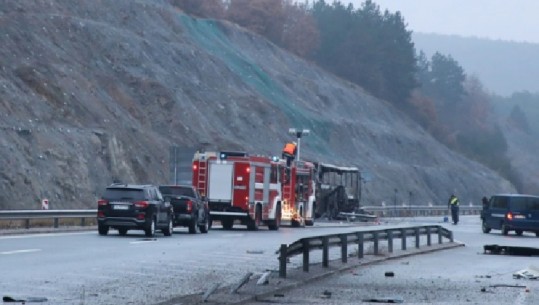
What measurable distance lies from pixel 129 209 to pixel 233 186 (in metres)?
11.5

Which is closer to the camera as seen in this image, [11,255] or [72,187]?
[11,255]

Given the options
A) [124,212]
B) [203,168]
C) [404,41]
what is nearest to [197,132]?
[203,168]

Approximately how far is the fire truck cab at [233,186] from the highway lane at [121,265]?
9371 mm

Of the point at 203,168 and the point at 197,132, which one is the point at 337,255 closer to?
the point at 203,168

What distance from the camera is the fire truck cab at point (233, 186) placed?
168ft

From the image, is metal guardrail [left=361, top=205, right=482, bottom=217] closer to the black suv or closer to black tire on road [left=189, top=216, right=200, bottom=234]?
black tire on road [left=189, top=216, right=200, bottom=234]

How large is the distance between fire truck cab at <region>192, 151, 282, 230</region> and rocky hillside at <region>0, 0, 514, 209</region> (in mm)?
7407

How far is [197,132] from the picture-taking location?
77.8m

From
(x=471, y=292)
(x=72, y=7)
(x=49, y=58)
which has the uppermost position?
(x=72, y=7)

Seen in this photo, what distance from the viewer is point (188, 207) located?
148 ft

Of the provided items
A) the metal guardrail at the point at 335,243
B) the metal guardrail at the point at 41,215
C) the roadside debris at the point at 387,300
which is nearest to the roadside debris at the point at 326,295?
the roadside debris at the point at 387,300

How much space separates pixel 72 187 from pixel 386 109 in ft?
220

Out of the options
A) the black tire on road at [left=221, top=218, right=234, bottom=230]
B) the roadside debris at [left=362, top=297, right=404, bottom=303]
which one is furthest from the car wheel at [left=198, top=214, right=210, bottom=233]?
the roadside debris at [left=362, top=297, right=404, bottom=303]

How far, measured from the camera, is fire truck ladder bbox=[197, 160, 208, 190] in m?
51.9
